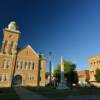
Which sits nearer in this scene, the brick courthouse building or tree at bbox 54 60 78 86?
the brick courthouse building

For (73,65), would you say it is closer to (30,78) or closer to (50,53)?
(30,78)

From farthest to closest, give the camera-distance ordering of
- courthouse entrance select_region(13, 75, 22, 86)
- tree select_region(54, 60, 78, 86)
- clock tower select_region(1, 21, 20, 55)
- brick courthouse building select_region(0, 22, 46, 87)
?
tree select_region(54, 60, 78, 86) → clock tower select_region(1, 21, 20, 55) → courthouse entrance select_region(13, 75, 22, 86) → brick courthouse building select_region(0, 22, 46, 87)

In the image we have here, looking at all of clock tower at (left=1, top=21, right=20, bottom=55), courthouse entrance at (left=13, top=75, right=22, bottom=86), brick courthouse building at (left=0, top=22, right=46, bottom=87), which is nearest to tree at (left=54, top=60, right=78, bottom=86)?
brick courthouse building at (left=0, top=22, right=46, bottom=87)

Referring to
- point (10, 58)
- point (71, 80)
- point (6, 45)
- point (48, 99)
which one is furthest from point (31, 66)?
point (48, 99)

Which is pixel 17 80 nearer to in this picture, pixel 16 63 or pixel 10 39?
pixel 16 63

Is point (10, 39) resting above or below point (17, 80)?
above

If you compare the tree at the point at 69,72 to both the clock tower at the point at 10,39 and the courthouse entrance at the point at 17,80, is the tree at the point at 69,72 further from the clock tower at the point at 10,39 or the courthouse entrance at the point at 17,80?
the clock tower at the point at 10,39

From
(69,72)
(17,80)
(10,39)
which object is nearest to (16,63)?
(17,80)

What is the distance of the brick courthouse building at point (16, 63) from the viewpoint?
5947 cm

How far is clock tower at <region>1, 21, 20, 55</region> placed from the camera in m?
63.9

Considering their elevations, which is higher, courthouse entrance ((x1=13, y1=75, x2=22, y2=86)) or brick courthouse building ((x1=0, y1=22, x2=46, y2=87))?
brick courthouse building ((x1=0, y1=22, x2=46, y2=87))

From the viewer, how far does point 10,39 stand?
66125mm

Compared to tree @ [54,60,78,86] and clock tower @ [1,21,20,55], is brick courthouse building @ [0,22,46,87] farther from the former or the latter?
tree @ [54,60,78,86]

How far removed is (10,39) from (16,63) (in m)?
10.7
